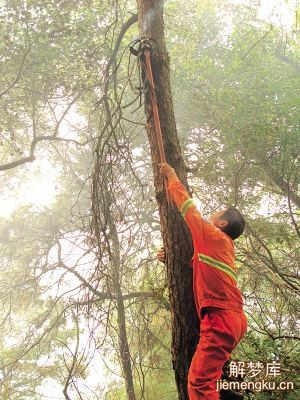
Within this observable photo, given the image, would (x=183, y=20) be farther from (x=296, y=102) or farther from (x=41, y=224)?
(x=41, y=224)

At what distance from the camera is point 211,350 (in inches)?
94.3

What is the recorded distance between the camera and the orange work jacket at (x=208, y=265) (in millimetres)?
2521

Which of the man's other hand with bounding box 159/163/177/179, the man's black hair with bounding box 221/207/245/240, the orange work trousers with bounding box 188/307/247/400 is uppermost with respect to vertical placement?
the man's other hand with bounding box 159/163/177/179

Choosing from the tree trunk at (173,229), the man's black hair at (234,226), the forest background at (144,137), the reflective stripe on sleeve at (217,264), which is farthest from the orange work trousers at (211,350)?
the forest background at (144,137)

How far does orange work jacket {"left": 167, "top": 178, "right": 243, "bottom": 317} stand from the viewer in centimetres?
252

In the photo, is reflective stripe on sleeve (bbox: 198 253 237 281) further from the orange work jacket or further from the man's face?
the man's face

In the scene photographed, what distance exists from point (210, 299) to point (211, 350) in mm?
327

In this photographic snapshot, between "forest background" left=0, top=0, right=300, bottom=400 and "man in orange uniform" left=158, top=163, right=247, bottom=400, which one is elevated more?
"forest background" left=0, top=0, right=300, bottom=400

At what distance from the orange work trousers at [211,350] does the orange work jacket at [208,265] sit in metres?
0.08

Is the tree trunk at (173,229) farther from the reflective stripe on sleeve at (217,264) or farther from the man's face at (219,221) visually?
the man's face at (219,221)

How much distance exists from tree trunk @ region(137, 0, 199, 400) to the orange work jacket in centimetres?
9

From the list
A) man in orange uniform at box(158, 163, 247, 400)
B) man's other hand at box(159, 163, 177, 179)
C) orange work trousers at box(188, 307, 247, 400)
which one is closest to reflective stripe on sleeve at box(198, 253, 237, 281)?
man in orange uniform at box(158, 163, 247, 400)

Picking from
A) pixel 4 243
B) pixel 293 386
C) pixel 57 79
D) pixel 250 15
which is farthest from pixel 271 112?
pixel 4 243

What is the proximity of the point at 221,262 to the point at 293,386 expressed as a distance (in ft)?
7.22
